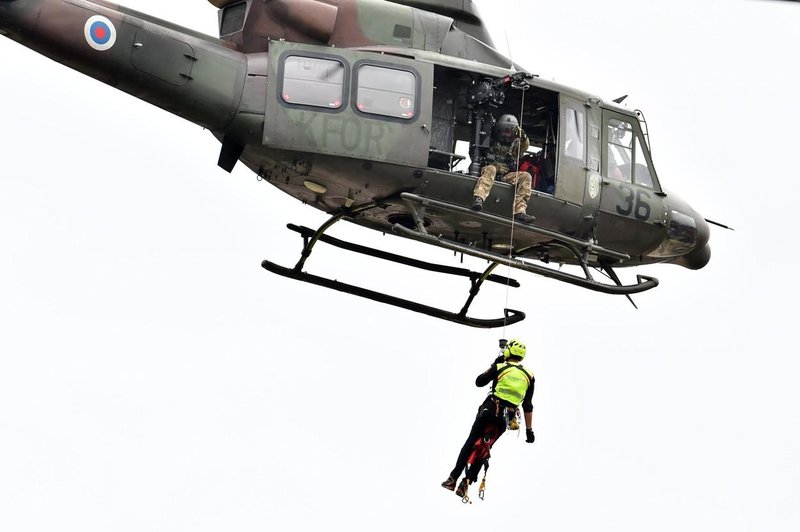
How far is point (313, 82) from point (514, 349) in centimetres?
320

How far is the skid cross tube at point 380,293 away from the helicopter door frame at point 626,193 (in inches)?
58.0

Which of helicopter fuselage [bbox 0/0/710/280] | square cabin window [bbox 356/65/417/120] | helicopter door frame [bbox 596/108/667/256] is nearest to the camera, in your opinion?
helicopter fuselage [bbox 0/0/710/280]

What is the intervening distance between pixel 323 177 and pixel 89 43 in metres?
2.51

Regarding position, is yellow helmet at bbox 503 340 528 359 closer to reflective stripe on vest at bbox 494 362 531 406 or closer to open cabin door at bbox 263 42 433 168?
reflective stripe on vest at bbox 494 362 531 406

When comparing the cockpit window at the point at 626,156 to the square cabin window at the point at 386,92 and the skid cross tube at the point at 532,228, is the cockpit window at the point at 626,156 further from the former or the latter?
the square cabin window at the point at 386,92

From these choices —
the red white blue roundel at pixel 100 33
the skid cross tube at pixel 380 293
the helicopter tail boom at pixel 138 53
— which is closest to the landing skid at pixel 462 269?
the skid cross tube at pixel 380 293

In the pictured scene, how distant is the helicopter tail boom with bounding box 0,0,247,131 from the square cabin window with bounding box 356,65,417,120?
3.72 feet

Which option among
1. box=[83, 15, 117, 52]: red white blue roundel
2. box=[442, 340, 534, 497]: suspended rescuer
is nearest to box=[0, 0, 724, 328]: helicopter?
box=[83, 15, 117, 52]: red white blue roundel

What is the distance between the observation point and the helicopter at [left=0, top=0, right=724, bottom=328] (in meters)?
15.3

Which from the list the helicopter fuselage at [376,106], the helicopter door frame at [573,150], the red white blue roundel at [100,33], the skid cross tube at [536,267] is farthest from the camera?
the helicopter door frame at [573,150]

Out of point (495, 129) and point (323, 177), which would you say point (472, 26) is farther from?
point (323, 177)

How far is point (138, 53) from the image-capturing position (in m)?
15.2

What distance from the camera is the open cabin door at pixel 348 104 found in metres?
15.5

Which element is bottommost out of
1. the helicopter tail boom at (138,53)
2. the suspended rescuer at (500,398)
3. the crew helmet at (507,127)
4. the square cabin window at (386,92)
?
the suspended rescuer at (500,398)
